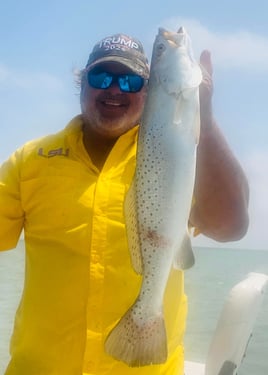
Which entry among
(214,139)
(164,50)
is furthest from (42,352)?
(164,50)

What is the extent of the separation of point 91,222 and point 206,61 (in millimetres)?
1064

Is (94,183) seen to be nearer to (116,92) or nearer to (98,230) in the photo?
(98,230)

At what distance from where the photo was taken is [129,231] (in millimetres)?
2488

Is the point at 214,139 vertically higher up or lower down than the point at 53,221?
higher up

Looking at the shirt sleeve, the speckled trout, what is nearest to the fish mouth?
the speckled trout

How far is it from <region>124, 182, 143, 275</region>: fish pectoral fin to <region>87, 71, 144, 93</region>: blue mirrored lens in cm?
105

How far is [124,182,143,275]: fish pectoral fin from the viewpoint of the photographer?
2439 mm

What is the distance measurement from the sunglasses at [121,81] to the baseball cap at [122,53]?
0.21 feet

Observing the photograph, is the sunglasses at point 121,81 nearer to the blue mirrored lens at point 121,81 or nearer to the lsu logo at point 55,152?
the blue mirrored lens at point 121,81

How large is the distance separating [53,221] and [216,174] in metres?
0.93

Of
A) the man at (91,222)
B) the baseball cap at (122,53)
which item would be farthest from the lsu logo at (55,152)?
the baseball cap at (122,53)

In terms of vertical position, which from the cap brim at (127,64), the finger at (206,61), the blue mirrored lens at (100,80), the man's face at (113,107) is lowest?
the man's face at (113,107)

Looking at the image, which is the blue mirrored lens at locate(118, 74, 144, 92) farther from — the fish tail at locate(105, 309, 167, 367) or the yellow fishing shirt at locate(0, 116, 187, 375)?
the fish tail at locate(105, 309, 167, 367)

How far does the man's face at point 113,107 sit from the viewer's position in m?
3.36
